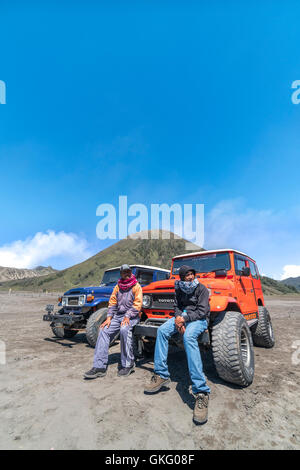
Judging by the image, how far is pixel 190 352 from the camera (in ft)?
9.52

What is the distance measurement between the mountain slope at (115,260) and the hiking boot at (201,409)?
91676mm

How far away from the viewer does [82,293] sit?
21.1 ft

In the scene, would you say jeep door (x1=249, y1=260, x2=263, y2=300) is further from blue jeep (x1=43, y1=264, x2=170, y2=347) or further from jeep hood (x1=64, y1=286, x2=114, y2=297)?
jeep hood (x1=64, y1=286, x2=114, y2=297)

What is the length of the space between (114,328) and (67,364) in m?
1.31

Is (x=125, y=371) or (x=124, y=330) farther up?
(x=124, y=330)

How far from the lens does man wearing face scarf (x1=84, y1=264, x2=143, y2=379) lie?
3697 mm

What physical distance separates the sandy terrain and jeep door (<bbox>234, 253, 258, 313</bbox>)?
1.17 m

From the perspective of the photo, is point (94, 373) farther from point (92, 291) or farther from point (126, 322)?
point (92, 291)

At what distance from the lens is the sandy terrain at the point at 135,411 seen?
6.70ft

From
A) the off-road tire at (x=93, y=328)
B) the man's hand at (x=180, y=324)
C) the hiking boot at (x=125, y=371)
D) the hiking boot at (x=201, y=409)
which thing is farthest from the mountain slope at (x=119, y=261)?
the hiking boot at (x=201, y=409)

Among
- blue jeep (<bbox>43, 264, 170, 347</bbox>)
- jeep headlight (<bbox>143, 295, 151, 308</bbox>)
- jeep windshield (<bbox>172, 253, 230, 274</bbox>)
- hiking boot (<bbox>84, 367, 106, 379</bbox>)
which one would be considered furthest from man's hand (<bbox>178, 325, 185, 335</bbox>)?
blue jeep (<bbox>43, 264, 170, 347</bbox>)

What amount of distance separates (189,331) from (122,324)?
1.33 metres

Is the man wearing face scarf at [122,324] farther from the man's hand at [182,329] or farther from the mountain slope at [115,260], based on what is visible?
the mountain slope at [115,260]

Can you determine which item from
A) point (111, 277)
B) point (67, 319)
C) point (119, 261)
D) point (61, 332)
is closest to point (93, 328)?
point (67, 319)
